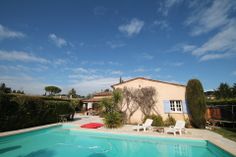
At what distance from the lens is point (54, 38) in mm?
17922

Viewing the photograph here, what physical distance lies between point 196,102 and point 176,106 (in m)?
2.47

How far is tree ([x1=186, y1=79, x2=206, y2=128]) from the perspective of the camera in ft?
51.8

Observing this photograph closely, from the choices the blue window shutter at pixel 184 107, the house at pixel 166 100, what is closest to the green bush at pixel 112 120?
the house at pixel 166 100

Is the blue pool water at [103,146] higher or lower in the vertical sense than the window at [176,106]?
lower

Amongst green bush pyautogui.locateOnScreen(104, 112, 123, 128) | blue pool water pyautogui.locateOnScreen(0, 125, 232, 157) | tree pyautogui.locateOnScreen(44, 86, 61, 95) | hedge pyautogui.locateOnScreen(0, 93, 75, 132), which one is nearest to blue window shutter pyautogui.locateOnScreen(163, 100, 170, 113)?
green bush pyautogui.locateOnScreen(104, 112, 123, 128)

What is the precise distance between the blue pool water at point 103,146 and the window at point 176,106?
6.15 m

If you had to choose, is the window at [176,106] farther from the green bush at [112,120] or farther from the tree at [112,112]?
the green bush at [112,120]

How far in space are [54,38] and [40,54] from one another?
21.1 ft

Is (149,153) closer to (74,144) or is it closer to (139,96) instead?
(74,144)

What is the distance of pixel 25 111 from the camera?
54.5 feet

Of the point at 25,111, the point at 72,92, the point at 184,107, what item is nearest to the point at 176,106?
the point at 184,107

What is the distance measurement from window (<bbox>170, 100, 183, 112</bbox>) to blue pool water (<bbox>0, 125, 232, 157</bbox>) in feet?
20.2

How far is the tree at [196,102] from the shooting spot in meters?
15.8

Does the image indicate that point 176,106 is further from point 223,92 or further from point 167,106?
point 223,92
